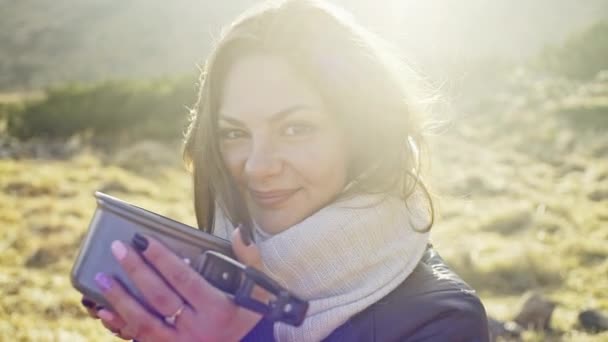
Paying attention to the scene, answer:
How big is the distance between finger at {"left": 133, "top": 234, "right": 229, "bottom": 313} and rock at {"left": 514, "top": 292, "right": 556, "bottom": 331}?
3.69 metres

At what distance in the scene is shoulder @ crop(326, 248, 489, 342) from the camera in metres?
1.34

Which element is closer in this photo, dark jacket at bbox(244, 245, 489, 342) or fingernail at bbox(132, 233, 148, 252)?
fingernail at bbox(132, 233, 148, 252)

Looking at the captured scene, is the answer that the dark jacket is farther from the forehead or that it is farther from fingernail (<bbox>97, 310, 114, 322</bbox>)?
the forehead

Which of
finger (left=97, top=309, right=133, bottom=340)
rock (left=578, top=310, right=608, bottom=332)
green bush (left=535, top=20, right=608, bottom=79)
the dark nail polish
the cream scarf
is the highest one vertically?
finger (left=97, top=309, right=133, bottom=340)

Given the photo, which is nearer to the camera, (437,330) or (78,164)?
(437,330)

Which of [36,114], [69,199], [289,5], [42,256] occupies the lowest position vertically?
[36,114]

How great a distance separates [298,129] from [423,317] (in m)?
0.56

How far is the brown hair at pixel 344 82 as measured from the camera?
1.57 metres

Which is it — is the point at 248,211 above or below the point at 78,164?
above

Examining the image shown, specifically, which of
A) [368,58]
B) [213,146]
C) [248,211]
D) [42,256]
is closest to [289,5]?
[368,58]

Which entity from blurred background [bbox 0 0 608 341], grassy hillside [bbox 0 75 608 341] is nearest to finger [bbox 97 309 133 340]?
blurred background [bbox 0 0 608 341]

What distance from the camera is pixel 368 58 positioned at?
1624mm

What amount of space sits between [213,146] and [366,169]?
0.45 metres

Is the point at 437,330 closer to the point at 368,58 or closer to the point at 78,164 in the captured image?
the point at 368,58
